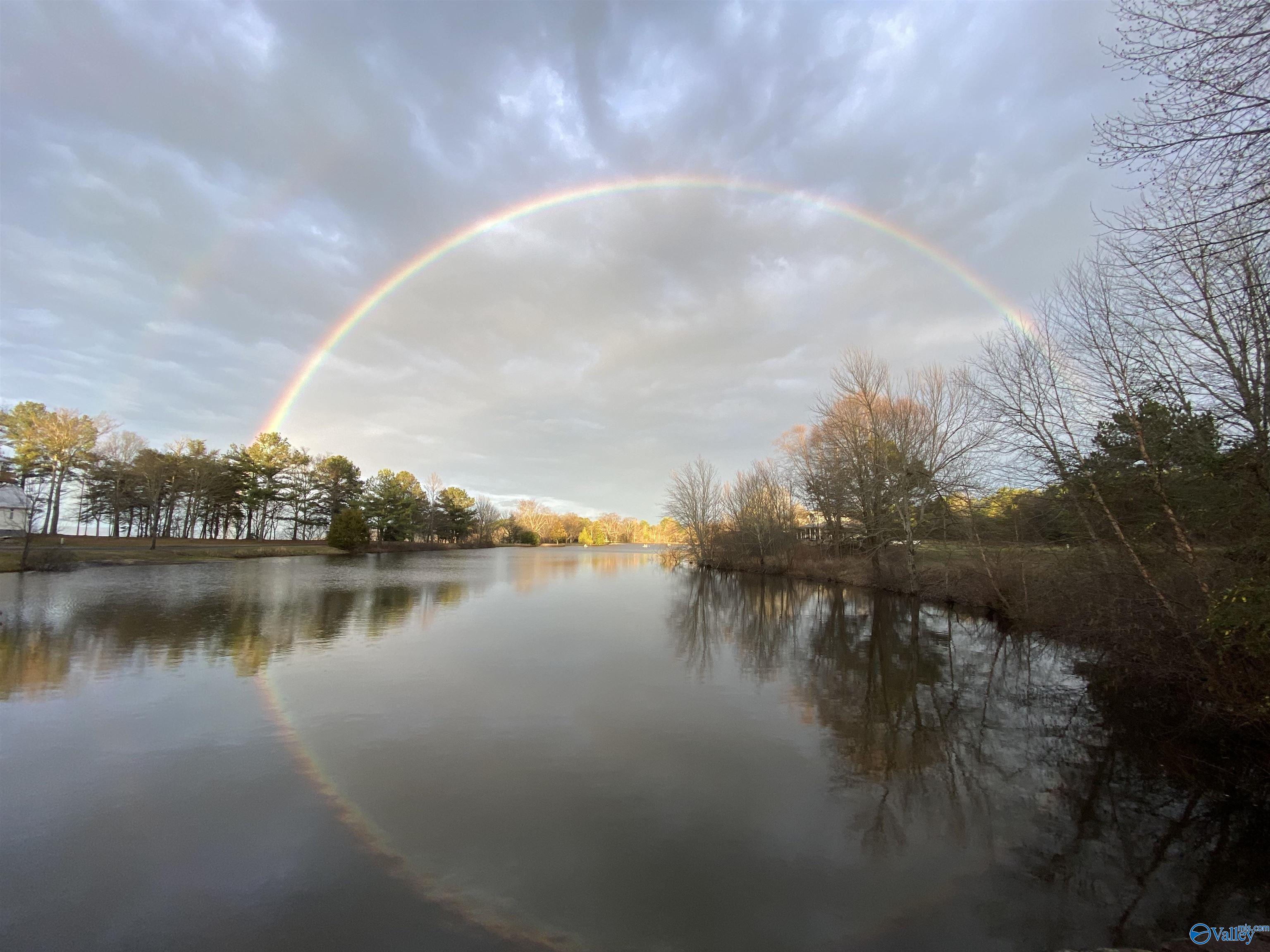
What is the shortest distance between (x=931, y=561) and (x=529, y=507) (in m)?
124

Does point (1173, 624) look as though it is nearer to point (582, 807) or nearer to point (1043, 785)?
point (1043, 785)

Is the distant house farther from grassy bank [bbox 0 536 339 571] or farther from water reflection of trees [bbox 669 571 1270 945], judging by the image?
water reflection of trees [bbox 669 571 1270 945]

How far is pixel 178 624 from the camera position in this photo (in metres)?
13.5

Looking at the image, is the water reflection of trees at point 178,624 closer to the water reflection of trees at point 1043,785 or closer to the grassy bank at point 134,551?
the grassy bank at point 134,551

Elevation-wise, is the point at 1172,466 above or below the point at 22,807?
above

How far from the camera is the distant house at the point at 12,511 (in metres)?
30.3

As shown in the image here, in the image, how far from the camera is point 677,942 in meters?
3.43

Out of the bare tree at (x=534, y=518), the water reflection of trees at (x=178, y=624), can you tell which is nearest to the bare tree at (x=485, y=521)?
the bare tree at (x=534, y=518)

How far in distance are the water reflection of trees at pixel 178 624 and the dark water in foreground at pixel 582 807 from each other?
19 cm

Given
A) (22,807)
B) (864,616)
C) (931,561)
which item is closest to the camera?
(22,807)

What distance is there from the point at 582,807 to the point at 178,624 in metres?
13.7

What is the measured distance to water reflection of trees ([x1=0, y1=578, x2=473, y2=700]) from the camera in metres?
9.73

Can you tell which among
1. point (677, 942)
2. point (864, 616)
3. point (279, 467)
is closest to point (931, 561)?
point (864, 616)

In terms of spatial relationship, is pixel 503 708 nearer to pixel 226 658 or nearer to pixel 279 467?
pixel 226 658
